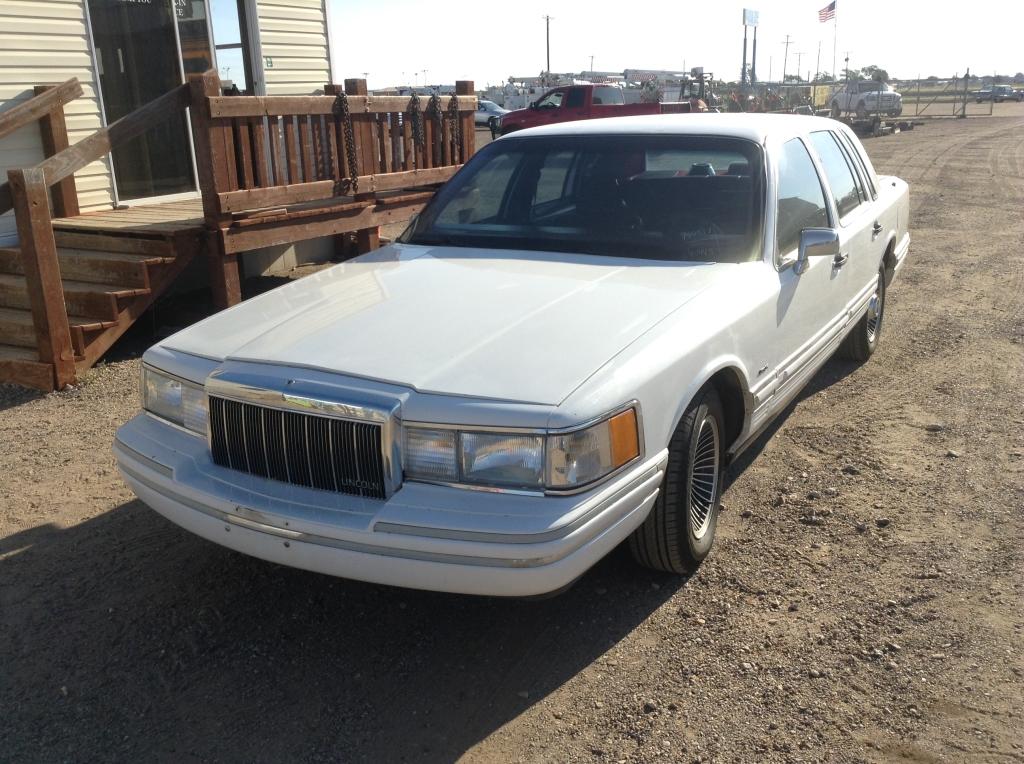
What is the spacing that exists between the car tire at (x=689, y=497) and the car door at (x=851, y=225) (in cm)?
175

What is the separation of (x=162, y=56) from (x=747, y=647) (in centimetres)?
831

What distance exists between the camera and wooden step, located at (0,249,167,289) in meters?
6.80

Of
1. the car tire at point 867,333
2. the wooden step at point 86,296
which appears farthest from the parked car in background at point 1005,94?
the wooden step at point 86,296

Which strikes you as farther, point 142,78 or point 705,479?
point 142,78

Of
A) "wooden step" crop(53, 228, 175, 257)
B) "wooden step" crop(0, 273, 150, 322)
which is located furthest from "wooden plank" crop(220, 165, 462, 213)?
"wooden step" crop(0, 273, 150, 322)

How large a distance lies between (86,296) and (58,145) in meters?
2.05

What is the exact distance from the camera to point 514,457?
282cm

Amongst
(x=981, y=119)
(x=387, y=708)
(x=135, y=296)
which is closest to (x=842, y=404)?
(x=387, y=708)

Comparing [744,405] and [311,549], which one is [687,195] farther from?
[311,549]

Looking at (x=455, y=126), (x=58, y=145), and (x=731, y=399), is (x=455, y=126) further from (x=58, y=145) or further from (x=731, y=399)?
(x=731, y=399)

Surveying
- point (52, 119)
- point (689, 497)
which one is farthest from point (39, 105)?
point (689, 497)

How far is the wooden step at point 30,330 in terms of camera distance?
6266 millimetres

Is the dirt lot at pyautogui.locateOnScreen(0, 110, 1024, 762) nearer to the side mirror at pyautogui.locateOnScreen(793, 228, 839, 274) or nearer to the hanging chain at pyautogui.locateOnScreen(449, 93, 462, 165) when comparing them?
the side mirror at pyautogui.locateOnScreen(793, 228, 839, 274)

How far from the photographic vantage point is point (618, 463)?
9.70 ft
